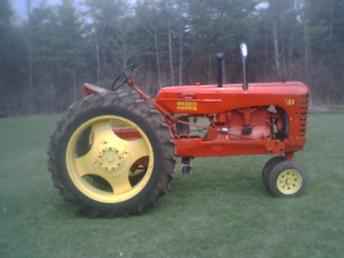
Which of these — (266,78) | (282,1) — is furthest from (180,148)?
(282,1)

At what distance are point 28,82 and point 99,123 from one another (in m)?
13.4

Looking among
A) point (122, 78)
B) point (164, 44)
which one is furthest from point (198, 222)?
point (164, 44)

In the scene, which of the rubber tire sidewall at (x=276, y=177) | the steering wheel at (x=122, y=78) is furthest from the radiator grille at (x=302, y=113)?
the steering wheel at (x=122, y=78)

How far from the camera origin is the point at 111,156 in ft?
14.0

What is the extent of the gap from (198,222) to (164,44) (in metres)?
13.6

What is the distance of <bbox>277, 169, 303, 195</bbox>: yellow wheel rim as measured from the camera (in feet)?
15.0

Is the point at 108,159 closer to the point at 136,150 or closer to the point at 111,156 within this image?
the point at 111,156

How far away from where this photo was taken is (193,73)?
16.7m

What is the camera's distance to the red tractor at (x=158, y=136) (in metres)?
4.17

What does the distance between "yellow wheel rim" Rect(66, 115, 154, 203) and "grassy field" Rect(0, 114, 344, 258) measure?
256 mm

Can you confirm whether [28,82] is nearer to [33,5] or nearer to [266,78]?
[33,5]

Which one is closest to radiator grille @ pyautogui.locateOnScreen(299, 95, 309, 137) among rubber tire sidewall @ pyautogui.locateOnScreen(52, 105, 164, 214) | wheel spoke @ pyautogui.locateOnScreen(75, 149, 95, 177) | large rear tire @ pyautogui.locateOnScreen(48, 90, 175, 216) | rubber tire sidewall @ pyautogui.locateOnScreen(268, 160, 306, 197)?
rubber tire sidewall @ pyautogui.locateOnScreen(268, 160, 306, 197)

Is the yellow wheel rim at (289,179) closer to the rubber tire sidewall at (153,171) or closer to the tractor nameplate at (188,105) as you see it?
the tractor nameplate at (188,105)

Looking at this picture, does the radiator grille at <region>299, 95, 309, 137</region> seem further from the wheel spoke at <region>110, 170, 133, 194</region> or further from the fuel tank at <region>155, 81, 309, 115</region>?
the wheel spoke at <region>110, 170, 133, 194</region>
